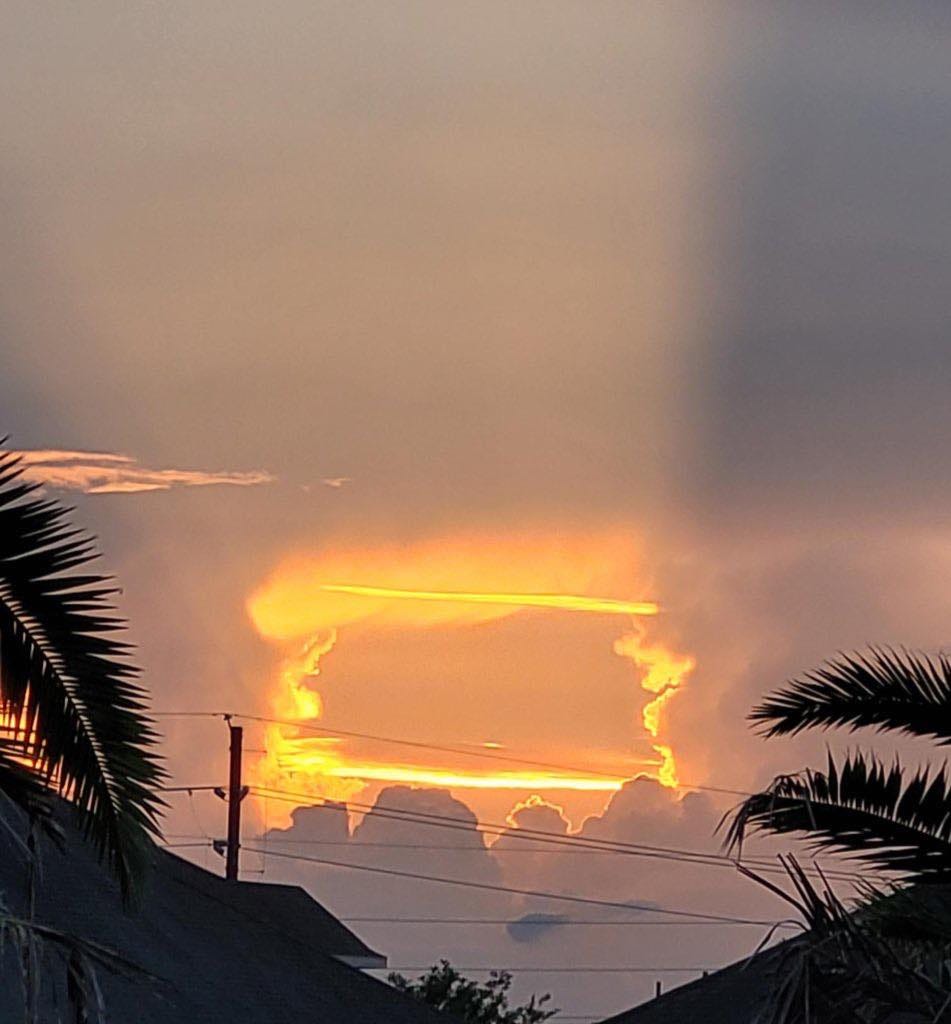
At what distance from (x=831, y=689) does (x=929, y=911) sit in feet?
6.50

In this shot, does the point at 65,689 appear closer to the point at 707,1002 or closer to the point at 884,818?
the point at 884,818

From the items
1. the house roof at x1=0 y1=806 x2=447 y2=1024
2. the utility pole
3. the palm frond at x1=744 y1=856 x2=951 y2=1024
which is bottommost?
the palm frond at x1=744 y1=856 x2=951 y2=1024

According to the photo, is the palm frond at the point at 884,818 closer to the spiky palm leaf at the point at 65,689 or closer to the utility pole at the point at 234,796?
the spiky palm leaf at the point at 65,689

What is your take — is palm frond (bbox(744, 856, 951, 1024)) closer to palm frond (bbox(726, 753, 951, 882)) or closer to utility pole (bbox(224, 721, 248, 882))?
palm frond (bbox(726, 753, 951, 882))

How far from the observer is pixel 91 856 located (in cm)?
2320

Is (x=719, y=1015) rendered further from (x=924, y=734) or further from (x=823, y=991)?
(x=823, y=991)

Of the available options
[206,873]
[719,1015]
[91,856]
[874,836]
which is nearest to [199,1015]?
[91,856]

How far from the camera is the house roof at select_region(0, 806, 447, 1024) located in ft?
67.5

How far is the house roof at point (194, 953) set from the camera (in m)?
20.6

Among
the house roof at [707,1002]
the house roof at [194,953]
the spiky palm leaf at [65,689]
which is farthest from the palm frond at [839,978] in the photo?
the house roof at [707,1002]

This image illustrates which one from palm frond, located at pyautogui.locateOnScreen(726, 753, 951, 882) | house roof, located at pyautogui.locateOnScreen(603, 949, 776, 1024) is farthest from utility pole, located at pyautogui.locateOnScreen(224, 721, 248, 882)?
palm frond, located at pyautogui.locateOnScreen(726, 753, 951, 882)

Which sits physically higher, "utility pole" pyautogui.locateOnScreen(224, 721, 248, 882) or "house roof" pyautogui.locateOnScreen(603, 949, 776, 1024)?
"utility pole" pyautogui.locateOnScreen(224, 721, 248, 882)

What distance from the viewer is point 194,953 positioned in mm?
23234

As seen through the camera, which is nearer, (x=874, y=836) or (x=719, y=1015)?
(x=874, y=836)
